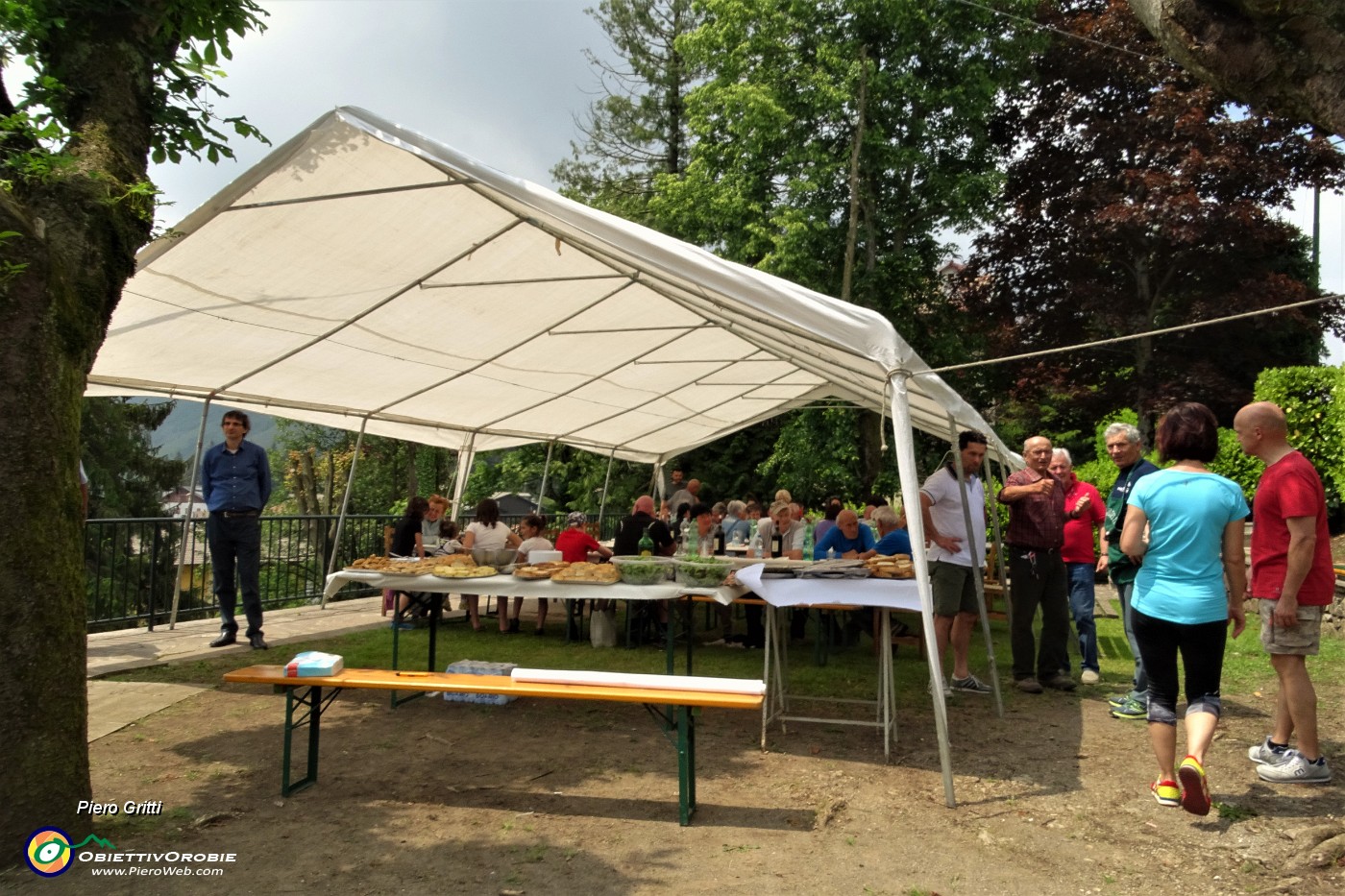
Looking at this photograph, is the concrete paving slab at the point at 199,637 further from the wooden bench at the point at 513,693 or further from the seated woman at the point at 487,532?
the wooden bench at the point at 513,693

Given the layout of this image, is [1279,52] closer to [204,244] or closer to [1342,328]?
[204,244]

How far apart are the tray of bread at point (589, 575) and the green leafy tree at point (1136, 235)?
1333 cm

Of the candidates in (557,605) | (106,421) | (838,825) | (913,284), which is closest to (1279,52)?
(838,825)

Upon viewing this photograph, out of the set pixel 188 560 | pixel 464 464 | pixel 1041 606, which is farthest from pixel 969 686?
pixel 188 560

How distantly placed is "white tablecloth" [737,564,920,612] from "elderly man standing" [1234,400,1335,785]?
4.98 ft

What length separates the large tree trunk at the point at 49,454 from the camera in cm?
302

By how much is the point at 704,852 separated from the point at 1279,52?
12.4 feet

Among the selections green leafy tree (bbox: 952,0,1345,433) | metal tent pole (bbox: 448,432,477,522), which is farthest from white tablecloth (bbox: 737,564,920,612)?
green leafy tree (bbox: 952,0,1345,433)

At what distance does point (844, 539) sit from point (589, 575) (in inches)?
121

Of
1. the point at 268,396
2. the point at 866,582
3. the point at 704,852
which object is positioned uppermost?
the point at 268,396

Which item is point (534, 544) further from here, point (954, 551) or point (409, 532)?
point (954, 551)

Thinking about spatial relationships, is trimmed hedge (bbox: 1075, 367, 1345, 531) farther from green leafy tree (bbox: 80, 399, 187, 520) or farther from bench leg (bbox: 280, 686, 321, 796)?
green leafy tree (bbox: 80, 399, 187, 520)

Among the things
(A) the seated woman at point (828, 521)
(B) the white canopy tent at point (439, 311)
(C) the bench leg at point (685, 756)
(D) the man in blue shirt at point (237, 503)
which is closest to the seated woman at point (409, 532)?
(B) the white canopy tent at point (439, 311)

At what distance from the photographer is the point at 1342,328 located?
16.7 meters
